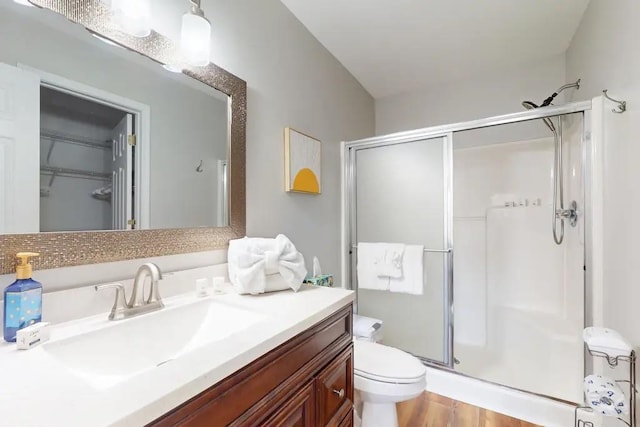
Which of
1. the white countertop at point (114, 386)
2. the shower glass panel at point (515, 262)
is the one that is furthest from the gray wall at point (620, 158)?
the white countertop at point (114, 386)

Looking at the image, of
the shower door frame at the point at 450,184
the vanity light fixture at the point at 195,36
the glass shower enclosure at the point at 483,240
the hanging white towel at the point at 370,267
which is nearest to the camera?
the vanity light fixture at the point at 195,36

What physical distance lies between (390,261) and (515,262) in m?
1.16

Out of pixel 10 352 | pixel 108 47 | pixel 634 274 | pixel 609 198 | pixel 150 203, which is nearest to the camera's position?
pixel 10 352

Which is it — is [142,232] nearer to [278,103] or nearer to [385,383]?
[278,103]

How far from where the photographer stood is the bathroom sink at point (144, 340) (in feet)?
2.19

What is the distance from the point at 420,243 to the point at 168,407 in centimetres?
185

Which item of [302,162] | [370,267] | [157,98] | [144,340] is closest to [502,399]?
[370,267]

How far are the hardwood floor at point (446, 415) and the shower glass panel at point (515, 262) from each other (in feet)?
1.06

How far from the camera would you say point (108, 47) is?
90 cm

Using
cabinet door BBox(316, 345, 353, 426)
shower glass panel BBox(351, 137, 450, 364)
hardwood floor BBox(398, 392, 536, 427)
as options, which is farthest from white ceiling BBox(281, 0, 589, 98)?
hardwood floor BBox(398, 392, 536, 427)

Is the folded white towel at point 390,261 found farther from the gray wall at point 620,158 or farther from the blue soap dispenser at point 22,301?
the blue soap dispenser at point 22,301

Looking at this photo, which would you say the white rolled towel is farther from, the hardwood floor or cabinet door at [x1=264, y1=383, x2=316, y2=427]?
the hardwood floor

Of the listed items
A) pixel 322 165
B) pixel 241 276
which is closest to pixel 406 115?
pixel 322 165

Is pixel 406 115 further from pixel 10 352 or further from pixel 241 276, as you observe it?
pixel 10 352
